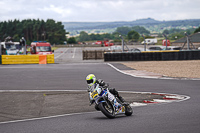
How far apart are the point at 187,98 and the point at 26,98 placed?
6.62 metres

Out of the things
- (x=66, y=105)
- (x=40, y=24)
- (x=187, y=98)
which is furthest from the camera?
(x=40, y=24)

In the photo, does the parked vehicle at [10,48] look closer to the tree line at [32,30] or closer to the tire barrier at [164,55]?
the tire barrier at [164,55]

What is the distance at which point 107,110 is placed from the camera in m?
9.39

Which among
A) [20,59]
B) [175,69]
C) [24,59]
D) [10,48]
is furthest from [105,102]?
[10,48]

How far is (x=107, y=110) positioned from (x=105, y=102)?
241 millimetres

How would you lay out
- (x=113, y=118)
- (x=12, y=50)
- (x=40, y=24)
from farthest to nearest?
(x=40, y=24) → (x=12, y=50) → (x=113, y=118)

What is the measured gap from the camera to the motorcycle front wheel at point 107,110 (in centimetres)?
920

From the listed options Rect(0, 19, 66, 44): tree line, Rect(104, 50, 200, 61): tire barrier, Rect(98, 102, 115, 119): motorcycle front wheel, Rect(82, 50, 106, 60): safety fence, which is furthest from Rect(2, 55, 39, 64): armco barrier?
Rect(0, 19, 66, 44): tree line

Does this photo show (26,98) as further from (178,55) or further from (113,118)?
(178,55)

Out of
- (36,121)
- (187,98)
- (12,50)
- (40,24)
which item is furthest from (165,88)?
(40,24)

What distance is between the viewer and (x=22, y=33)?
192 m

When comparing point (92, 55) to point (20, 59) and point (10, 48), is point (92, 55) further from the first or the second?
point (10, 48)

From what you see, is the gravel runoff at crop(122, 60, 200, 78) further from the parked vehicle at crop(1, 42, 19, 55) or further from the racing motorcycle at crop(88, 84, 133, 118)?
the parked vehicle at crop(1, 42, 19, 55)

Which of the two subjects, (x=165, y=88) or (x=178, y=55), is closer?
(x=165, y=88)
